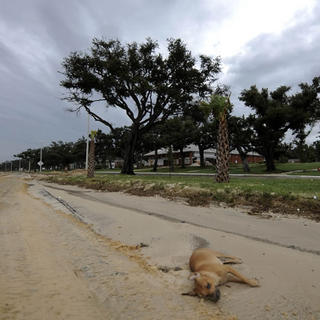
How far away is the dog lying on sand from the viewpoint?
2877mm

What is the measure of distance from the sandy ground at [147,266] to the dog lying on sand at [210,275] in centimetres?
9

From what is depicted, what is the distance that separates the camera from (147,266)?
3934mm

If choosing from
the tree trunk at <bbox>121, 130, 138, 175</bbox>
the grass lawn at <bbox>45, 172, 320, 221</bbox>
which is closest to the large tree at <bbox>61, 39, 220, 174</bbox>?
the tree trunk at <bbox>121, 130, 138, 175</bbox>

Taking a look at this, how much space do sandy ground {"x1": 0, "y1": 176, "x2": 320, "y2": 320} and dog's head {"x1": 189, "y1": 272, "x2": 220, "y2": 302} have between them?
8 centimetres

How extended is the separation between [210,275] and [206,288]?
0.27 m

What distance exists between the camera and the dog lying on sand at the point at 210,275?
113 inches

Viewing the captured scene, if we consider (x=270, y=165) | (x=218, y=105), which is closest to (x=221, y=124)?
(x=218, y=105)

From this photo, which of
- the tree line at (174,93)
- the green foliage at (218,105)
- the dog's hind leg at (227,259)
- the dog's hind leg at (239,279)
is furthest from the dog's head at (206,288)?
the tree line at (174,93)

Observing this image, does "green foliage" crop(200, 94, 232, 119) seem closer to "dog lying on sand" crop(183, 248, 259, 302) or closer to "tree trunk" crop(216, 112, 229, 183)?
"tree trunk" crop(216, 112, 229, 183)

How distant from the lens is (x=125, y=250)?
4727 millimetres

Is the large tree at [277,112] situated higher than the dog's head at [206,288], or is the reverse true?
the large tree at [277,112]

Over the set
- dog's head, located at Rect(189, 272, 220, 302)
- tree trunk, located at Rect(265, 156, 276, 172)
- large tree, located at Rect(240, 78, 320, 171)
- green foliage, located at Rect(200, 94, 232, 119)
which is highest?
large tree, located at Rect(240, 78, 320, 171)

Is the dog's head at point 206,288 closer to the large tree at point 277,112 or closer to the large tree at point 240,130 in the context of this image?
the large tree at point 277,112

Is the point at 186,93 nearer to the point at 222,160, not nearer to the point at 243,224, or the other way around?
the point at 222,160
